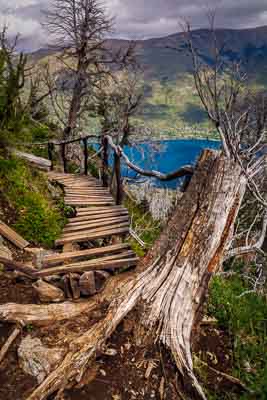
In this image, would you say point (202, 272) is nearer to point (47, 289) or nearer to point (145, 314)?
point (145, 314)

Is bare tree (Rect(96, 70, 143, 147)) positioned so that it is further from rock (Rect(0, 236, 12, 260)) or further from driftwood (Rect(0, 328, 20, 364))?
driftwood (Rect(0, 328, 20, 364))

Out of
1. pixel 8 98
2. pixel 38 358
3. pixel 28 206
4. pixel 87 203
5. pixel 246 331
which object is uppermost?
pixel 8 98

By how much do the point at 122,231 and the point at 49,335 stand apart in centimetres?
256

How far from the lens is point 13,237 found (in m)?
4.81

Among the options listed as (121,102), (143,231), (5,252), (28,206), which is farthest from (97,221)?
(121,102)

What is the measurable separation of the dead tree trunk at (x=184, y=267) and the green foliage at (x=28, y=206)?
96.3 inches

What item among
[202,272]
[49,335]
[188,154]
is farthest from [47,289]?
[188,154]

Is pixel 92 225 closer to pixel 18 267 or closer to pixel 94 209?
pixel 94 209

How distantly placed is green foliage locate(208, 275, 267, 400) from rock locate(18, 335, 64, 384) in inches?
60.6

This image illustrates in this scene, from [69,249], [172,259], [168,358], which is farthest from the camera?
[69,249]

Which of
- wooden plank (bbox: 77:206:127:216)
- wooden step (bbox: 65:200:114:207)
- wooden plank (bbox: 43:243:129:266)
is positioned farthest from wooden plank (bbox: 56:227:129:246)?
wooden step (bbox: 65:200:114:207)

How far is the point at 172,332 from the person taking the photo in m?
2.94

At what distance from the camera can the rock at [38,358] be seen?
2.65 meters

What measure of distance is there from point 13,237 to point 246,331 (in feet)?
11.2
